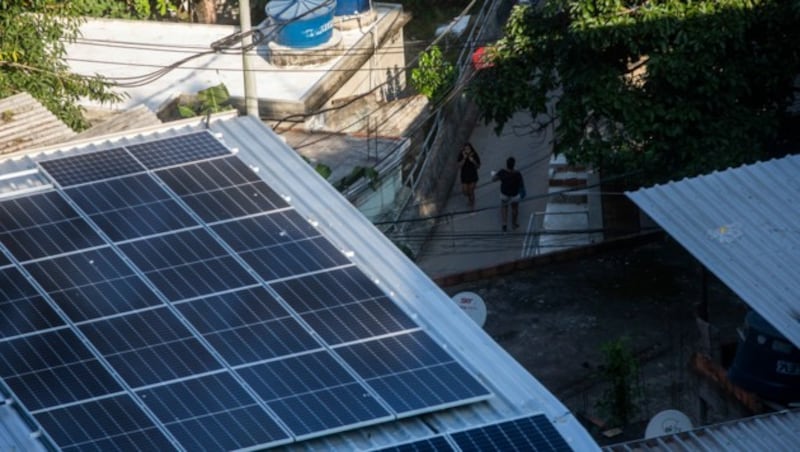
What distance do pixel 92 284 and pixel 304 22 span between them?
16219 millimetres


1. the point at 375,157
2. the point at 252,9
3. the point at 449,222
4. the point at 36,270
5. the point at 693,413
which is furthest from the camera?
the point at 252,9

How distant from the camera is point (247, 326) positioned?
14.8 metres

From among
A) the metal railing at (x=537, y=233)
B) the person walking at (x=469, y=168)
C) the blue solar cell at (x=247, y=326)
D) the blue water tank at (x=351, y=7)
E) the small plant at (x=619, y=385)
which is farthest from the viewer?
the blue water tank at (x=351, y=7)

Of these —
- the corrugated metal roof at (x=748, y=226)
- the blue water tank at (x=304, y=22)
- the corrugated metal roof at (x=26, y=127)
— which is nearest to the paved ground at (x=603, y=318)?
the corrugated metal roof at (x=748, y=226)

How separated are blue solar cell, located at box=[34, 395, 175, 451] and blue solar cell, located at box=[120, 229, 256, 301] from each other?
186cm

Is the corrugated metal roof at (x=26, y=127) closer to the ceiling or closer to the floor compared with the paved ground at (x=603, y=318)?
closer to the ceiling

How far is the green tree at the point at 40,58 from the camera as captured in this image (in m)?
25.9

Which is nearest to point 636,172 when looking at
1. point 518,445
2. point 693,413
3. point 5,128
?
point 693,413

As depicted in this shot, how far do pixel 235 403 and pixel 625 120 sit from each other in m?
12.3

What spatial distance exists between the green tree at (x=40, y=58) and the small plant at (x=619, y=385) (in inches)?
467

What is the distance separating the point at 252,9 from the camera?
136 ft

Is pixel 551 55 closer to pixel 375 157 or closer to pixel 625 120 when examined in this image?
pixel 625 120

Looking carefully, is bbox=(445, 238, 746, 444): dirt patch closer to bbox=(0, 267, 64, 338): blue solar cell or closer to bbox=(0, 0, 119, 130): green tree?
bbox=(0, 267, 64, 338): blue solar cell

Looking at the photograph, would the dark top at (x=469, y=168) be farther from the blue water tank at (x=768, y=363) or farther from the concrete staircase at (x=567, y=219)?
the blue water tank at (x=768, y=363)
